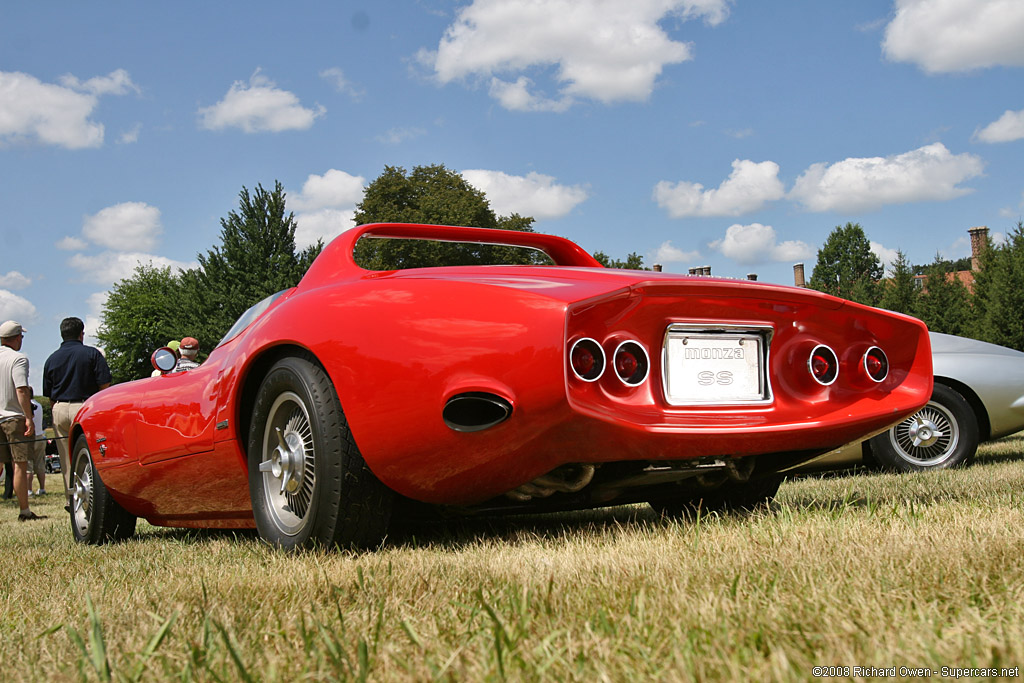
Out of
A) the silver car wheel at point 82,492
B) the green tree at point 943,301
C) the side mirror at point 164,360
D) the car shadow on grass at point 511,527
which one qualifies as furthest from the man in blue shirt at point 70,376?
the green tree at point 943,301

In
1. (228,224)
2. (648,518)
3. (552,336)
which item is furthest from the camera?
(228,224)

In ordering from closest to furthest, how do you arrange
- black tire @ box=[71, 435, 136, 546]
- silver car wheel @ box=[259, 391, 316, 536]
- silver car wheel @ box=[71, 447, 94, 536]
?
silver car wheel @ box=[259, 391, 316, 536]
black tire @ box=[71, 435, 136, 546]
silver car wheel @ box=[71, 447, 94, 536]

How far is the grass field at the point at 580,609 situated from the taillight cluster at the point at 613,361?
48 cm

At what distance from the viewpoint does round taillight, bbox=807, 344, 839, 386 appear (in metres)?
3.09

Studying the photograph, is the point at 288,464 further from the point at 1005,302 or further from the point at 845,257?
the point at 845,257

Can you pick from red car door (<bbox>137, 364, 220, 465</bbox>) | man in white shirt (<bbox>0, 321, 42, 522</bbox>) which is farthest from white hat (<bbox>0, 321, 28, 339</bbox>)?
red car door (<bbox>137, 364, 220, 465</bbox>)

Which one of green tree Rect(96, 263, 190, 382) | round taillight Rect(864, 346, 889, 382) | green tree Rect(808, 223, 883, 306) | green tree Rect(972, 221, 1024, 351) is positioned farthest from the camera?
green tree Rect(808, 223, 883, 306)

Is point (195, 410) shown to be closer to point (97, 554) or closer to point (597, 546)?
point (97, 554)

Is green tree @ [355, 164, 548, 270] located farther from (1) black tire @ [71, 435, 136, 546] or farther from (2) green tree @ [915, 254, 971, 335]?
(1) black tire @ [71, 435, 136, 546]

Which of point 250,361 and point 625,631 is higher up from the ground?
point 250,361

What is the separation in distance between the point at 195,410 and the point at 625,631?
260cm

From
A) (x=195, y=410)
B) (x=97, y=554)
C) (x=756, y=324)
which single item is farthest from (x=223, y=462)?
(x=756, y=324)

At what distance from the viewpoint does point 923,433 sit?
650cm

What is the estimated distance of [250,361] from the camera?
3316 millimetres
